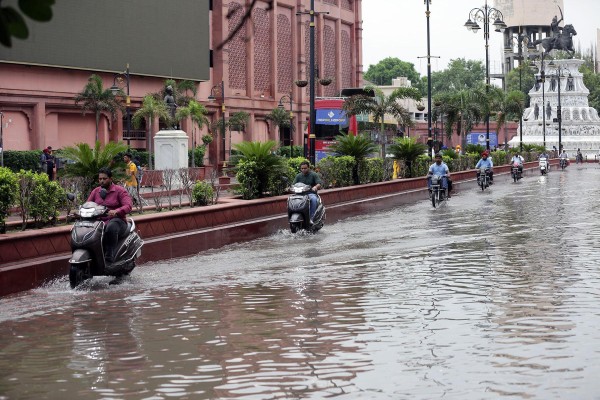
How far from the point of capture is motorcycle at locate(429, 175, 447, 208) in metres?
29.6

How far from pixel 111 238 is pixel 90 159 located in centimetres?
430

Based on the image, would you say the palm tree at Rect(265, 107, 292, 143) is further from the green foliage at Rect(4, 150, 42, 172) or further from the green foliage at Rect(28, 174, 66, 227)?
the green foliage at Rect(28, 174, 66, 227)

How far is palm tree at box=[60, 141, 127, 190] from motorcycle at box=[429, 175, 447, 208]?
14.0 metres

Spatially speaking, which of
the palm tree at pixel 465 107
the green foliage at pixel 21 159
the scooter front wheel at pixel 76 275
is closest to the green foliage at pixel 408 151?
the green foliage at pixel 21 159

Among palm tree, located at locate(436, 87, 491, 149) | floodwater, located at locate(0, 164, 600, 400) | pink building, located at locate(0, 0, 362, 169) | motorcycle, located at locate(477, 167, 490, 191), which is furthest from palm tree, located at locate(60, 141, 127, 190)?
palm tree, located at locate(436, 87, 491, 149)

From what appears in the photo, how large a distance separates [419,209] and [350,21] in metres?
61.4

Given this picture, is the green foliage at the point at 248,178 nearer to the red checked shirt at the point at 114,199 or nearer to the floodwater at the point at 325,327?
the floodwater at the point at 325,327

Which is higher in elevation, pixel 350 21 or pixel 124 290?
pixel 350 21

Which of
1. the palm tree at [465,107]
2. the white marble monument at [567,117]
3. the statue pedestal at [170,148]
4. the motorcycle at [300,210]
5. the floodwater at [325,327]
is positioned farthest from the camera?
the white marble monument at [567,117]

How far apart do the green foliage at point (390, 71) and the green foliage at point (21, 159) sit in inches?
4955

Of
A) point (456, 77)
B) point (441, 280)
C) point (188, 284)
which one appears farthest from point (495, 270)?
point (456, 77)

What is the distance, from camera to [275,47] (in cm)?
7531

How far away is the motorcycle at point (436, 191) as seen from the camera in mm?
29578

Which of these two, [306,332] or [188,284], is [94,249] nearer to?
[188,284]
